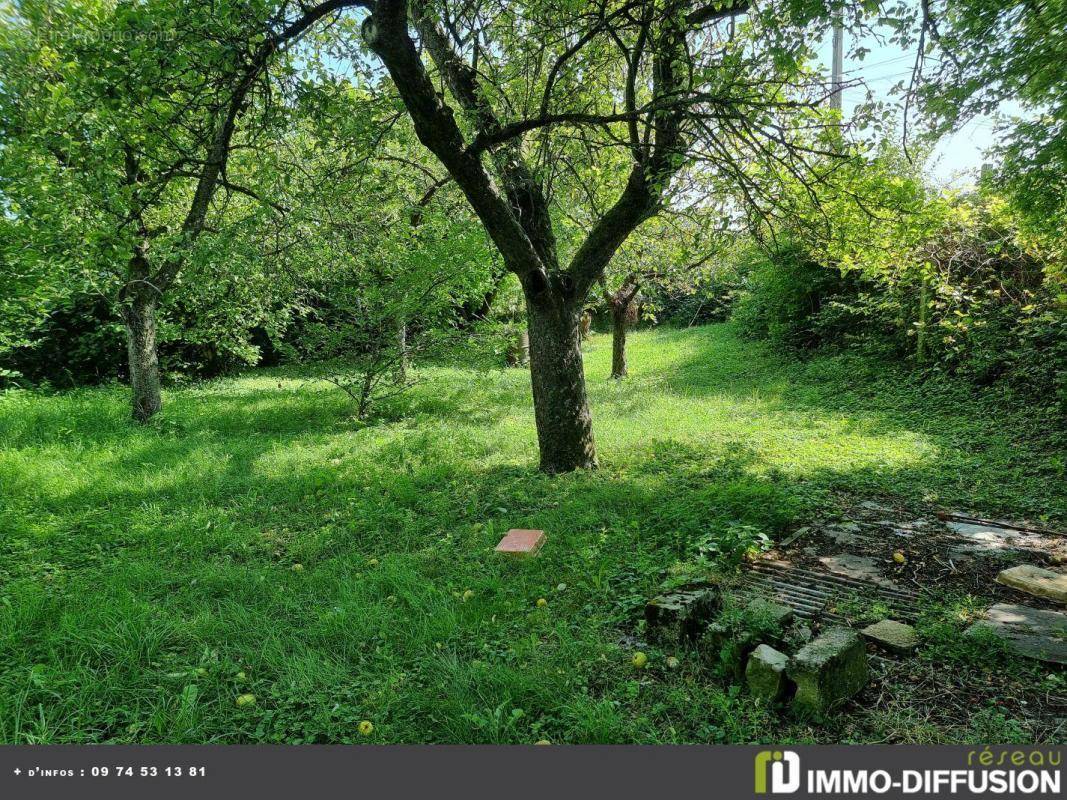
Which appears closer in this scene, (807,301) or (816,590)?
(816,590)

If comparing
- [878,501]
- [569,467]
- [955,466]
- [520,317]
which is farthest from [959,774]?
[520,317]

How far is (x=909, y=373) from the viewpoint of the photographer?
422 inches

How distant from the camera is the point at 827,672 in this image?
2.51 m

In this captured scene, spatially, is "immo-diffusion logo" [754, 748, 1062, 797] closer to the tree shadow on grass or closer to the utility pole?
the tree shadow on grass

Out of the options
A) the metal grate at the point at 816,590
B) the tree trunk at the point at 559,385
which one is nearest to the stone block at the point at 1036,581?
the metal grate at the point at 816,590

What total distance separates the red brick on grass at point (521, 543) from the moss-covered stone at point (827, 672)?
2.12 m

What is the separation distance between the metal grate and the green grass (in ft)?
1.87

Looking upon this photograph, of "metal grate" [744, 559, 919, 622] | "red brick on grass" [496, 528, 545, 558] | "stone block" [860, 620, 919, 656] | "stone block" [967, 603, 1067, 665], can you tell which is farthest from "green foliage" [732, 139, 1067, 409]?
"red brick on grass" [496, 528, 545, 558]

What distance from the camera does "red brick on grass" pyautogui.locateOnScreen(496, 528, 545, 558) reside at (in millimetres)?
4375

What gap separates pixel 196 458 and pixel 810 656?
7.01 meters

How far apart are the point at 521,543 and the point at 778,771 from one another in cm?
249

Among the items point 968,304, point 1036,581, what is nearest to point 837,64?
point 968,304

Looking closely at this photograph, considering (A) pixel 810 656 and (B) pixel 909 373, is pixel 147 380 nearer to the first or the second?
(A) pixel 810 656

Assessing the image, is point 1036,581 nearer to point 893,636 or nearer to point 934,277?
point 893,636
